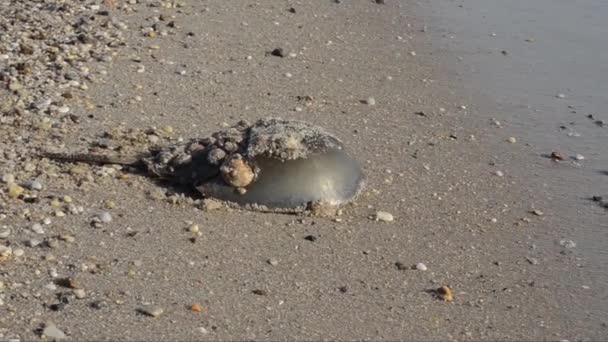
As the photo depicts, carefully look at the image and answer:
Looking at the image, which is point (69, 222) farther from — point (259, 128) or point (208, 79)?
point (208, 79)

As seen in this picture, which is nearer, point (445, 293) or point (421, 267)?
point (445, 293)

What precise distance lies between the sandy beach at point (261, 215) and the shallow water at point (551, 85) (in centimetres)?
7

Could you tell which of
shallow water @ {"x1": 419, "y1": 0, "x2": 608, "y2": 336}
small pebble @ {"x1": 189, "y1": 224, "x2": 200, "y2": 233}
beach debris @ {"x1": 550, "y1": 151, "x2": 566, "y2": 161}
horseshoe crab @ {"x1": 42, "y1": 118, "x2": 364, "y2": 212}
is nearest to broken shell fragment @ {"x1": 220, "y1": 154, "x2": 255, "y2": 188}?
horseshoe crab @ {"x1": 42, "y1": 118, "x2": 364, "y2": 212}

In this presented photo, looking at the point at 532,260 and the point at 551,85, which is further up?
the point at 532,260

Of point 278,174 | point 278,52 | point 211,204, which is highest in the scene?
point 278,174

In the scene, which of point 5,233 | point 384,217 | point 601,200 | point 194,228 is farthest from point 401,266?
point 5,233

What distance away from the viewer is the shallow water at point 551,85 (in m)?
5.60

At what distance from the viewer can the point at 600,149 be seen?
22.6 ft

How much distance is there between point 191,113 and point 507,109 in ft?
9.28

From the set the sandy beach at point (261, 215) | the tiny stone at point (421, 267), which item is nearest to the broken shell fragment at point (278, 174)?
the sandy beach at point (261, 215)

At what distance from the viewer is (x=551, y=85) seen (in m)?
8.16

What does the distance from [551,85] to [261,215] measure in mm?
4160

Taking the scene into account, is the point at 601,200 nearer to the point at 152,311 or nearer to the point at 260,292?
the point at 260,292

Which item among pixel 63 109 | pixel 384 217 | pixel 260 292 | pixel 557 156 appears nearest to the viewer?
pixel 260 292
